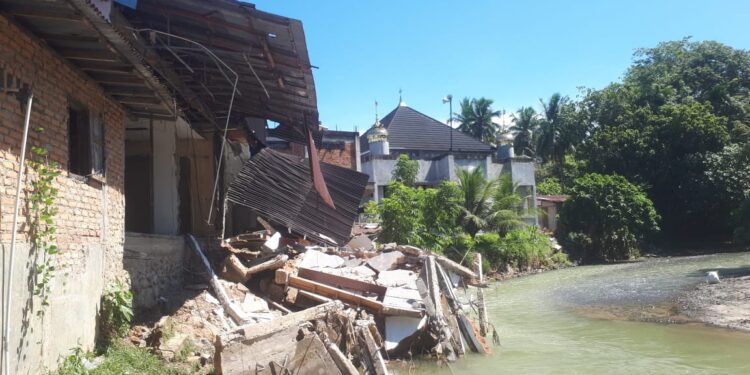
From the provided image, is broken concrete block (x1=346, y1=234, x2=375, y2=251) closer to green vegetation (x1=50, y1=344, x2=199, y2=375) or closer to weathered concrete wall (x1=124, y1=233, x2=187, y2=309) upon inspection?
weathered concrete wall (x1=124, y1=233, x2=187, y2=309)

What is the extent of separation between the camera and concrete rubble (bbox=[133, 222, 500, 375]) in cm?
661

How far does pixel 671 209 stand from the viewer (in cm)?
3578

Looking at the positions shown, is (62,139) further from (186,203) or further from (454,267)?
(454,267)

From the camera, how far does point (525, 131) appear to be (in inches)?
1988

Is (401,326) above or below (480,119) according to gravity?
below

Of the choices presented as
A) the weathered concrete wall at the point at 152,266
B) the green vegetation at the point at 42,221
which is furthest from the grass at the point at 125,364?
the weathered concrete wall at the point at 152,266

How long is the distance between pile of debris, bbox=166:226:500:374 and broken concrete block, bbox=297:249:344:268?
0.02 m

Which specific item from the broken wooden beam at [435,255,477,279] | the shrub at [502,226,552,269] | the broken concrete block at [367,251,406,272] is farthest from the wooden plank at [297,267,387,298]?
the shrub at [502,226,552,269]

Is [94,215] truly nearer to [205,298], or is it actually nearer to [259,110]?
[205,298]

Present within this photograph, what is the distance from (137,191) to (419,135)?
25642mm

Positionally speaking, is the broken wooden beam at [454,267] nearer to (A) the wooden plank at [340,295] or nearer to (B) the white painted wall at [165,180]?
(A) the wooden plank at [340,295]

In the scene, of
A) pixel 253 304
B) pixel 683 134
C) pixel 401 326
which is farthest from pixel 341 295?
pixel 683 134

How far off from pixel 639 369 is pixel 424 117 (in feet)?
93.9

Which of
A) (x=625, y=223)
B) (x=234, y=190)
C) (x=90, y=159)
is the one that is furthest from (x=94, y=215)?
(x=625, y=223)
